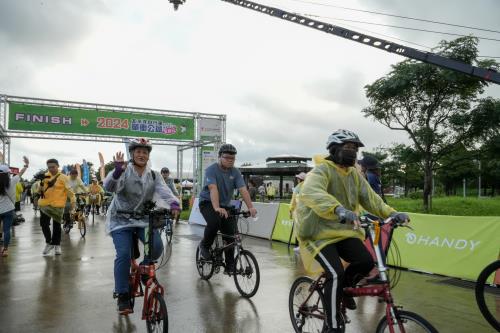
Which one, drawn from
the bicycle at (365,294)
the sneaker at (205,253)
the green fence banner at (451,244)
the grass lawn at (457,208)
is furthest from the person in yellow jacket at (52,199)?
the grass lawn at (457,208)

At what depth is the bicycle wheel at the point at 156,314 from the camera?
141 inches

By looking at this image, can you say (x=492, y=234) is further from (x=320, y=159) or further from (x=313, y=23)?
(x=313, y=23)

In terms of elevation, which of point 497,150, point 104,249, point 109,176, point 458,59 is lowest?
point 104,249

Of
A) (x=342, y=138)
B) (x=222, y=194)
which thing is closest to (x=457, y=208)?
(x=222, y=194)

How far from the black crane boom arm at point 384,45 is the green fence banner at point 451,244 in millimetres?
9067

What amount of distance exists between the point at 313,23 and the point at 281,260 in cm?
1206

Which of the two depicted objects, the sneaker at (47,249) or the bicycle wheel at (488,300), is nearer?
the bicycle wheel at (488,300)

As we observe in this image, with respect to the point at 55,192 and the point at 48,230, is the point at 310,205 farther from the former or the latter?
the point at 48,230

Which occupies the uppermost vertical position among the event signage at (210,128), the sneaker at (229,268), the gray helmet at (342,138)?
the event signage at (210,128)

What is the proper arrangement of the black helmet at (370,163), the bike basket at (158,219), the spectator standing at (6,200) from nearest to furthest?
the bike basket at (158,219), the black helmet at (370,163), the spectator standing at (6,200)

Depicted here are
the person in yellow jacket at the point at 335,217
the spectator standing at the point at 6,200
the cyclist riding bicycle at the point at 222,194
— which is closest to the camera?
the person in yellow jacket at the point at 335,217

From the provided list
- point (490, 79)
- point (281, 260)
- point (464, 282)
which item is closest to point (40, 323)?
point (281, 260)

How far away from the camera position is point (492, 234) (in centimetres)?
636

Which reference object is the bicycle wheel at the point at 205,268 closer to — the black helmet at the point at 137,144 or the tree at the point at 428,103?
the black helmet at the point at 137,144
